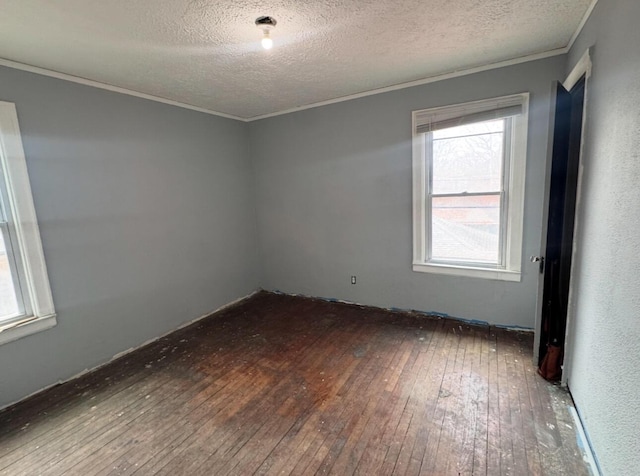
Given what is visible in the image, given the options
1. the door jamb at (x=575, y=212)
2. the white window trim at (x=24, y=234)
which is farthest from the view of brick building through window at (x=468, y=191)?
the white window trim at (x=24, y=234)

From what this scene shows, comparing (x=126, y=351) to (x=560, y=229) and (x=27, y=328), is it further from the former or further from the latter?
(x=560, y=229)

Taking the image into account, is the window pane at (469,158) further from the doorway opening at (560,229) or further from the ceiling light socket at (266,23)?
the ceiling light socket at (266,23)

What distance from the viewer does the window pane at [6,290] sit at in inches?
87.6

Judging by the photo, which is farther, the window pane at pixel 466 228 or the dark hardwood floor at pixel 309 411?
the window pane at pixel 466 228

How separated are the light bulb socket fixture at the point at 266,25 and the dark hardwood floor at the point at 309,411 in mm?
2396

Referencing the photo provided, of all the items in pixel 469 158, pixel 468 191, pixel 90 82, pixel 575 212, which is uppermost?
pixel 90 82

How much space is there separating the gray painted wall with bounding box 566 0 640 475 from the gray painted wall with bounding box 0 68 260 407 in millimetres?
3483

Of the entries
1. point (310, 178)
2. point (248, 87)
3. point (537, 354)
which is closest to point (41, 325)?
point (248, 87)

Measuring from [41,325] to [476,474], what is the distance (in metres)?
3.09

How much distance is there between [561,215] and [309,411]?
2.27m

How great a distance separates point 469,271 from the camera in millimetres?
3098

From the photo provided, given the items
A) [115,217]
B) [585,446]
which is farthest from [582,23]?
[115,217]

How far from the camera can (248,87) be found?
2961 mm

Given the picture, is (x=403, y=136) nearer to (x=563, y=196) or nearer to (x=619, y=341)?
(x=563, y=196)
